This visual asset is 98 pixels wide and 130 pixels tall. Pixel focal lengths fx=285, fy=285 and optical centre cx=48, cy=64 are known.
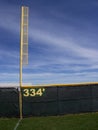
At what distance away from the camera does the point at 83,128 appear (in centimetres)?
1380

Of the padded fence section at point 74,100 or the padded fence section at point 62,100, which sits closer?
the padded fence section at point 62,100

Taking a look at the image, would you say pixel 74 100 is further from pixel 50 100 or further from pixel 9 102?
pixel 9 102

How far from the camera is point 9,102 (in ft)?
63.1

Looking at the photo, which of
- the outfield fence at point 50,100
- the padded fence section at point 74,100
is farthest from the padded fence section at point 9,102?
the padded fence section at point 74,100

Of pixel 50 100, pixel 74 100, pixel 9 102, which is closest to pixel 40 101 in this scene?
pixel 50 100

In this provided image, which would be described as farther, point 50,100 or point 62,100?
point 62,100

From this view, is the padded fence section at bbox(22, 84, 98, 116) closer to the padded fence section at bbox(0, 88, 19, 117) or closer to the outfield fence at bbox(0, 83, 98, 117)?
the outfield fence at bbox(0, 83, 98, 117)

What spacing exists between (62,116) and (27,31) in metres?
6.35

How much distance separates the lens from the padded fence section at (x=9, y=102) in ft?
62.7

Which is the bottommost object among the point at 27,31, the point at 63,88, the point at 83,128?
the point at 83,128

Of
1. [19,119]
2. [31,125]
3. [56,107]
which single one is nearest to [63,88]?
[56,107]

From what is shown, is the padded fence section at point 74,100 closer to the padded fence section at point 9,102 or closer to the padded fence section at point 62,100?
the padded fence section at point 62,100

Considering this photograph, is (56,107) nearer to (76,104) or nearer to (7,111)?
(76,104)

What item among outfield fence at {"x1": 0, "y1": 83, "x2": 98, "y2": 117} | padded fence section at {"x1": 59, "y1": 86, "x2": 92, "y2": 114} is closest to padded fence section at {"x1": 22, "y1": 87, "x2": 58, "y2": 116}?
outfield fence at {"x1": 0, "y1": 83, "x2": 98, "y2": 117}
